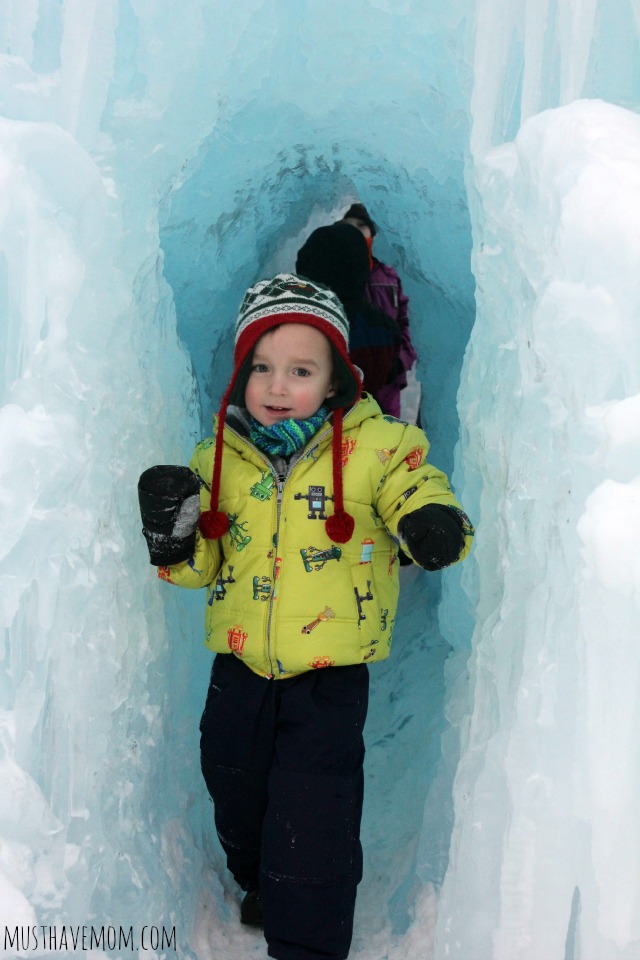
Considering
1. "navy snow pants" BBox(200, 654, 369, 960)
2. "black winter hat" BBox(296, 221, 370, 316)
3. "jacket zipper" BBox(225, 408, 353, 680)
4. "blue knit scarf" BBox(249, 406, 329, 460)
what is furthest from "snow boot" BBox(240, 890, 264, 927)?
"black winter hat" BBox(296, 221, 370, 316)

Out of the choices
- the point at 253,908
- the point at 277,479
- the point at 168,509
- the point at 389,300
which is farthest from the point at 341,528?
the point at 389,300

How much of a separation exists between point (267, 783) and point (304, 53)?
3.95 feet

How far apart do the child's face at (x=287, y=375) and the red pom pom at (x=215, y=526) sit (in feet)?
0.54

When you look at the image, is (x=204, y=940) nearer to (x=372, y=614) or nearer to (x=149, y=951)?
(x=149, y=951)

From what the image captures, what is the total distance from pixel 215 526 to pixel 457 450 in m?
Result: 0.49

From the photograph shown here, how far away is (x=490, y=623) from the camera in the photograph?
131 centimetres

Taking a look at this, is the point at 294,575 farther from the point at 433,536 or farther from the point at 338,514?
the point at 433,536

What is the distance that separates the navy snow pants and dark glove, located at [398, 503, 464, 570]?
27 centimetres

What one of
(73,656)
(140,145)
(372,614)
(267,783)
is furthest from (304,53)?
(267,783)

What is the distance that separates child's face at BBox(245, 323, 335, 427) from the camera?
1322 millimetres

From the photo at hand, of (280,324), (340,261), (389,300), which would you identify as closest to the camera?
(280,324)

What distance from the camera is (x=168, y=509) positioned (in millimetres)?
1192

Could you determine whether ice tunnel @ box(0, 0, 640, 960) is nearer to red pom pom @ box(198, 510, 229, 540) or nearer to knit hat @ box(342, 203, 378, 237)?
red pom pom @ box(198, 510, 229, 540)

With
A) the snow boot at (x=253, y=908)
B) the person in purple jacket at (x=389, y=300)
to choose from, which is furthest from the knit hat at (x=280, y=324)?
the snow boot at (x=253, y=908)
